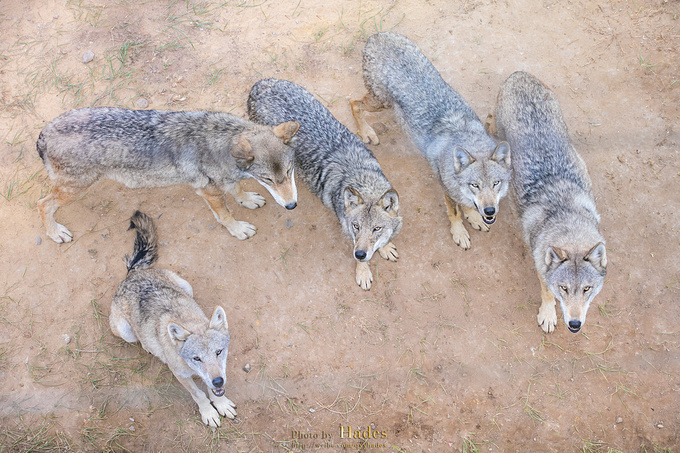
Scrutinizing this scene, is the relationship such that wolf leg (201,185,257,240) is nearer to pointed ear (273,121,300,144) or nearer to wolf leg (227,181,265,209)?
wolf leg (227,181,265,209)

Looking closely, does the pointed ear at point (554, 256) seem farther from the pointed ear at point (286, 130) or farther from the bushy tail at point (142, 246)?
the bushy tail at point (142, 246)

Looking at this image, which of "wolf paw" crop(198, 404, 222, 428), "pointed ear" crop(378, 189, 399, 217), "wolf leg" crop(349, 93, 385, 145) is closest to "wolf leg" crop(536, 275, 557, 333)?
"pointed ear" crop(378, 189, 399, 217)

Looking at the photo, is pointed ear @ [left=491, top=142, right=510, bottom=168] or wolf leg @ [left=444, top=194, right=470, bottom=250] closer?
pointed ear @ [left=491, top=142, right=510, bottom=168]

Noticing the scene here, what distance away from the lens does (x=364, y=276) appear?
273 inches

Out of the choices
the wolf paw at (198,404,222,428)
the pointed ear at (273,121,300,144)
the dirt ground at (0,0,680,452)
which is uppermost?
the pointed ear at (273,121,300,144)

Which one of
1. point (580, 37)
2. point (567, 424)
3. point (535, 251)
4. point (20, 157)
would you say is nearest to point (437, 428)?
point (567, 424)

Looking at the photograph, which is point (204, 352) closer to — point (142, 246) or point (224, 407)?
point (224, 407)

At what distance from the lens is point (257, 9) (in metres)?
9.34

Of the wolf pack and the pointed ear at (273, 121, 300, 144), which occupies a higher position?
the pointed ear at (273, 121, 300, 144)

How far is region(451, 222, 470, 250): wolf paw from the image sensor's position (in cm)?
716

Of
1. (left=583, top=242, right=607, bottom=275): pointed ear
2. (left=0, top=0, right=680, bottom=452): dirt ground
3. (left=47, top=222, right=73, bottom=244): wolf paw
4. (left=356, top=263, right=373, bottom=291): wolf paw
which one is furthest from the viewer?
(left=47, top=222, right=73, bottom=244): wolf paw

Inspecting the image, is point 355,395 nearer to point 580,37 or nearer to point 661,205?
point 661,205

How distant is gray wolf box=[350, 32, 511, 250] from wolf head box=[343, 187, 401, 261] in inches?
49.6

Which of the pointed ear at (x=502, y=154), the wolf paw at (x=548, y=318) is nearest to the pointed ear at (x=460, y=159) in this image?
the pointed ear at (x=502, y=154)
